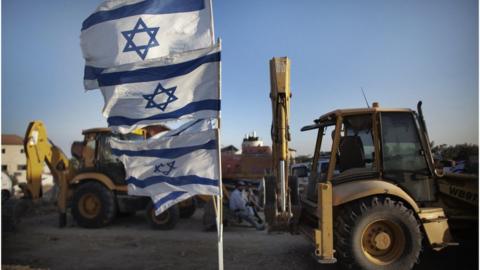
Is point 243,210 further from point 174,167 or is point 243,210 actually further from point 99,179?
point 174,167

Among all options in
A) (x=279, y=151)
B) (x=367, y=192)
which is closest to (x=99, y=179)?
(x=279, y=151)

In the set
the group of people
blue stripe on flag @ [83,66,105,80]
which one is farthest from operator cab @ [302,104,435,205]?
the group of people

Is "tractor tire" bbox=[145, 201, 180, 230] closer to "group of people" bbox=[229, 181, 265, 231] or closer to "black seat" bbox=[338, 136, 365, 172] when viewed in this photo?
"group of people" bbox=[229, 181, 265, 231]

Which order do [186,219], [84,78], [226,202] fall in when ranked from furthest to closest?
[186,219]
[226,202]
[84,78]

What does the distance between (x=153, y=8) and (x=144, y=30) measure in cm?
30

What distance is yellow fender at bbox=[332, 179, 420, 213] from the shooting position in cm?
459

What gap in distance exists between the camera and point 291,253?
21.0 feet

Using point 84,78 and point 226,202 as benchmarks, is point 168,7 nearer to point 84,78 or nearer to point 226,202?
point 84,78

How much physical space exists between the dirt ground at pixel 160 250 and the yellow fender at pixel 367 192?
124cm

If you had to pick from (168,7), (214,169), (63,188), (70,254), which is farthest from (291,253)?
(63,188)

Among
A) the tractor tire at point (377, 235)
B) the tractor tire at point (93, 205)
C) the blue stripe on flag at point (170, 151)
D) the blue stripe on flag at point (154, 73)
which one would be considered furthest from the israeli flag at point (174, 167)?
the tractor tire at point (93, 205)

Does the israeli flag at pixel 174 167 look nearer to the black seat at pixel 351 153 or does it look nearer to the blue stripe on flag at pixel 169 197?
the blue stripe on flag at pixel 169 197

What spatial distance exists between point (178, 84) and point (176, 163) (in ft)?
3.08

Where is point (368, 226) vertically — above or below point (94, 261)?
above
